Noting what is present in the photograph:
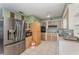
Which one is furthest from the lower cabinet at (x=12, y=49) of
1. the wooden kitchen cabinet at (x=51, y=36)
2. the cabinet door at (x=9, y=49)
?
the wooden kitchen cabinet at (x=51, y=36)

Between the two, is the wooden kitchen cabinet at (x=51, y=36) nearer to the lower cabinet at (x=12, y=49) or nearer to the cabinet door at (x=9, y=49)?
the lower cabinet at (x=12, y=49)

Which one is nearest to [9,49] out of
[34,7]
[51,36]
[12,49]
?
[12,49]

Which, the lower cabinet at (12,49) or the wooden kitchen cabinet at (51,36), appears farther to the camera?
the wooden kitchen cabinet at (51,36)

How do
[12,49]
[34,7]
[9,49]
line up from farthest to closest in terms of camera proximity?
[34,7]
[12,49]
[9,49]

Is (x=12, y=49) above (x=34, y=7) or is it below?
below

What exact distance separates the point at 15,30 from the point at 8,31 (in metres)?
0.36

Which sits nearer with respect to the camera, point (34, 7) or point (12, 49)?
point (12, 49)

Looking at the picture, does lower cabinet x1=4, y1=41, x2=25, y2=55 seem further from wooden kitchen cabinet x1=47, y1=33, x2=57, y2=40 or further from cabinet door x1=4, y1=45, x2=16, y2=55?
wooden kitchen cabinet x1=47, y1=33, x2=57, y2=40

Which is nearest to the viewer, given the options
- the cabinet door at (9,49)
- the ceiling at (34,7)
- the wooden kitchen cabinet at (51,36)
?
the cabinet door at (9,49)

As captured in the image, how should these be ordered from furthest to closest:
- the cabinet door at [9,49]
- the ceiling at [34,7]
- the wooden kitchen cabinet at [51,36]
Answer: the wooden kitchen cabinet at [51,36] → the ceiling at [34,7] → the cabinet door at [9,49]

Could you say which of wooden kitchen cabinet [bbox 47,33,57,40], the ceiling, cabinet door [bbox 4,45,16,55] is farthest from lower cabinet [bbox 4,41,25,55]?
wooden kitchen cabinet [bbox 47,33,57,40]

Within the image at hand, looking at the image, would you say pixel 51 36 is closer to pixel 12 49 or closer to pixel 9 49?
pixel 12 49
